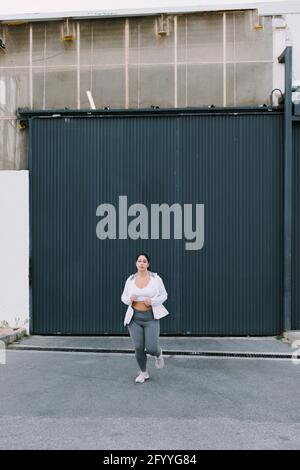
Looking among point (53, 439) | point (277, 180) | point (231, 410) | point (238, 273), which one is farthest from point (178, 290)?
point (53, 439)

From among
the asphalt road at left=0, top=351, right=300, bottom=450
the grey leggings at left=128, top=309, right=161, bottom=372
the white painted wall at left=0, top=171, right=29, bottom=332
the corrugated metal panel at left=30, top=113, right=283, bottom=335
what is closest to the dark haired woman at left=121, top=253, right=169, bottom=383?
the grey leggings at left=128, top=309, right=161, bottom=372

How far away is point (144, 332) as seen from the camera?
7207mm

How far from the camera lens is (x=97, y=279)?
11.0 m

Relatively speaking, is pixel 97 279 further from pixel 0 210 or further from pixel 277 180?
pixel 277 180

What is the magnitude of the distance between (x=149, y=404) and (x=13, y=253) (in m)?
5.87

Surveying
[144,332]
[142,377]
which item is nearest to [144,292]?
[144,332]

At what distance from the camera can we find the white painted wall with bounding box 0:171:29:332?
11.0 meters

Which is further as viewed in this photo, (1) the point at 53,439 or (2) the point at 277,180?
(2) the point at 277,180

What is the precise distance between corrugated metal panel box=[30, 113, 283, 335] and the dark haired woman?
3639 millimetres

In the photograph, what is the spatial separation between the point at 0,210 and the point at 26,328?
102 inches

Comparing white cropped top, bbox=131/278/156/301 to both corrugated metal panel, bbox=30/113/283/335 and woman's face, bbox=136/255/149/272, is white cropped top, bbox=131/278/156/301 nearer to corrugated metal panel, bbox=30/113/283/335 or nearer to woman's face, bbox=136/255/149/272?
woman's face, bbox=136/255/149/272

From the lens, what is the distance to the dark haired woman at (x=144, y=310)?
23.4 ft

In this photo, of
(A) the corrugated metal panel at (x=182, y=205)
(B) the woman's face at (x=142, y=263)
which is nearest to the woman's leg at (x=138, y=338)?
(B) the woman's face at (x=142, y=263)

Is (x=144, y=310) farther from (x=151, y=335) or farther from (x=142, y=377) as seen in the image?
(x=142, y=377)
